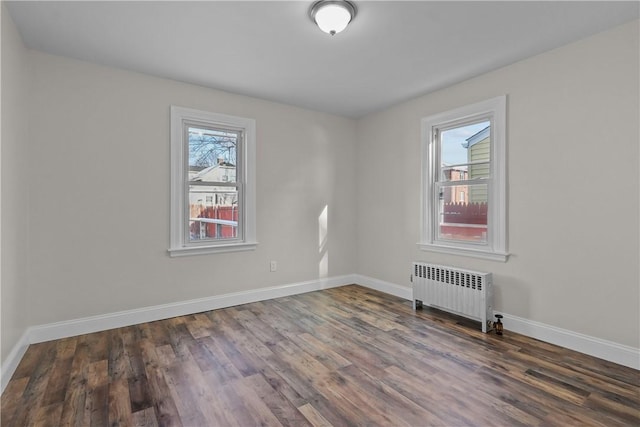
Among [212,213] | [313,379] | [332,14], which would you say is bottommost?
[313,379]

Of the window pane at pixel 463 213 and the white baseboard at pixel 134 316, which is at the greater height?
the window pane at pixel 463 213

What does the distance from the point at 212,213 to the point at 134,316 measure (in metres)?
1.37

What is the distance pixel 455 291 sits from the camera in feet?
11.4

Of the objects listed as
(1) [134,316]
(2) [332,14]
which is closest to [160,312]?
(1) [134,316]

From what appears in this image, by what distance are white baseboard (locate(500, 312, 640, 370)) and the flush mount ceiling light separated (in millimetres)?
3102

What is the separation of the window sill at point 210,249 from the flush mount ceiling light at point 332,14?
2633 mm

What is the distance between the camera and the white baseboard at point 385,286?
4297 millimetres

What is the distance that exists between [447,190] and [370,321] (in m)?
1.83

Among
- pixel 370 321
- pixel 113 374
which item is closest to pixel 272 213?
pixel 370 321

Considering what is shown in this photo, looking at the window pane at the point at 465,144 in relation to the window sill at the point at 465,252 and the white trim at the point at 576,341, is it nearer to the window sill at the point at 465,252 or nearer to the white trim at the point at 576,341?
the window sill at the point at 465,252

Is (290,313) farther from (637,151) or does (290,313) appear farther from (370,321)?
(637,151)

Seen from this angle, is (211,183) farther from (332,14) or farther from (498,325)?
(498,325)

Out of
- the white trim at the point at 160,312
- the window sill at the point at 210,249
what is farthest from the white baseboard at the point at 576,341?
the window sill at the point at 210,249

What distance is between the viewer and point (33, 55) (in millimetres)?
2889
